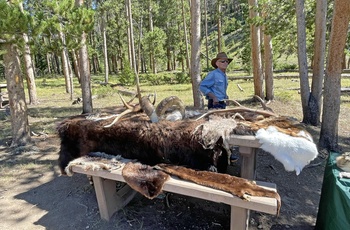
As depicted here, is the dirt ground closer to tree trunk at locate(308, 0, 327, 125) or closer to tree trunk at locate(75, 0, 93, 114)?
tree trunk at locate(308, 0, 327, 125)

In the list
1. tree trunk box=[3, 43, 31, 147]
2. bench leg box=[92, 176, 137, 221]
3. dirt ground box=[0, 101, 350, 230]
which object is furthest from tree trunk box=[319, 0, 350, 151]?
tree trunk box=[3, 43, 31, 147]

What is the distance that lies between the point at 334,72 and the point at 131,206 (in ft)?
13.3

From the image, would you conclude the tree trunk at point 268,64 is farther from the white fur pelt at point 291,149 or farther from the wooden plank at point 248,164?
the white fur pelt at point 291,149

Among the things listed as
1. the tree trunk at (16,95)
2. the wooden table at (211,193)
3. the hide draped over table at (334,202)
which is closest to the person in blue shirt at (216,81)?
the wooden table at (211,193)

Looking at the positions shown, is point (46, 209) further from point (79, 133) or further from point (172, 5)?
point (172, 5)

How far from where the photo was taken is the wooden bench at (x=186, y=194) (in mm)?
2156

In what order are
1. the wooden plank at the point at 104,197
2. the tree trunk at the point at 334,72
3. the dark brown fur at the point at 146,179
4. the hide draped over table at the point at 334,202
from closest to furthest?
the hide draped over table at the point at 334,202 → the dark brown fur at the point at 146,179 → the wooden plank at the point at 104,197 → the tree trunk at the point at 334,72

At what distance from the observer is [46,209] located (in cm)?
344

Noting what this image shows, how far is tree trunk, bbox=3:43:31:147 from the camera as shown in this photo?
5.09m

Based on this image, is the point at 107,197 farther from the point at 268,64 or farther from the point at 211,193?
the point at 268,64

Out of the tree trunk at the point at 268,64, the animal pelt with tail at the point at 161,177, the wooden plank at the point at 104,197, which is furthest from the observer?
the tree trunk at the point at 268,64

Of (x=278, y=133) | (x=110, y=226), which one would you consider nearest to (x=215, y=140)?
(x=278, y=133)

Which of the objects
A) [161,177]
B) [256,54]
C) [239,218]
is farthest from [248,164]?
[256,54]

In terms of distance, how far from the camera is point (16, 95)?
525 centimetres
